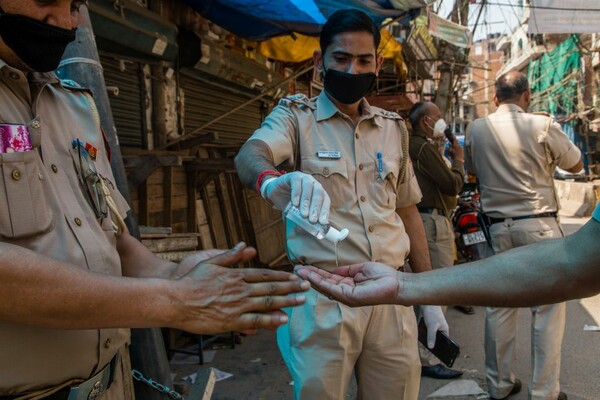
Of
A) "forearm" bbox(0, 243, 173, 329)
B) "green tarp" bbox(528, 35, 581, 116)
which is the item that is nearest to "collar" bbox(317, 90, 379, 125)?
"forearm" bbox(0, 243, 173, 329)

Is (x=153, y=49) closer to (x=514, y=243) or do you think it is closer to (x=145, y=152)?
(x=145, y=152)

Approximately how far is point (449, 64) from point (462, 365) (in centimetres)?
710

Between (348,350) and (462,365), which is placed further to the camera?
(462,365)

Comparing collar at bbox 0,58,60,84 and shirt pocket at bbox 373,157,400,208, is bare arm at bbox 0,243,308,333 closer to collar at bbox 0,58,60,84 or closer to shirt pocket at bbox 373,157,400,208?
collar at bbox 0,58,60,84

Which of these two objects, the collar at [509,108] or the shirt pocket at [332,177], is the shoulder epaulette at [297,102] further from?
the collar at [509,108]

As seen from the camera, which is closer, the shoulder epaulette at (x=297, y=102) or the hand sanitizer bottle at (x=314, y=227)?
the hand sanitizer bottle at (x=314, y=227)

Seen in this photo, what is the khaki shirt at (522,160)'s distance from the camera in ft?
12.3

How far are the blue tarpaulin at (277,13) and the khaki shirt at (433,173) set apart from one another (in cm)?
132

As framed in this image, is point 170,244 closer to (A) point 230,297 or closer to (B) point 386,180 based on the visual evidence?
(B) point 386,180

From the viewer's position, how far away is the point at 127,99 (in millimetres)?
4656

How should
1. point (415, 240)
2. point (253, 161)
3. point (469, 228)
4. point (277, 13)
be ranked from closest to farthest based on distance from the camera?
point (253, 161), point (415, 240), point (277, 13), point (469, 228)

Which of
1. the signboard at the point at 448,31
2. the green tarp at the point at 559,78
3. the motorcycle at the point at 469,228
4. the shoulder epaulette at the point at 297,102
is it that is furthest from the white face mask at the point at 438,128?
the green tarp at the point at 559,78

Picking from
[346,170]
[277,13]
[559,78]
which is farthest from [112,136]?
[559,78]

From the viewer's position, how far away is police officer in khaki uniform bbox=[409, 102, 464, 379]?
4.32m
